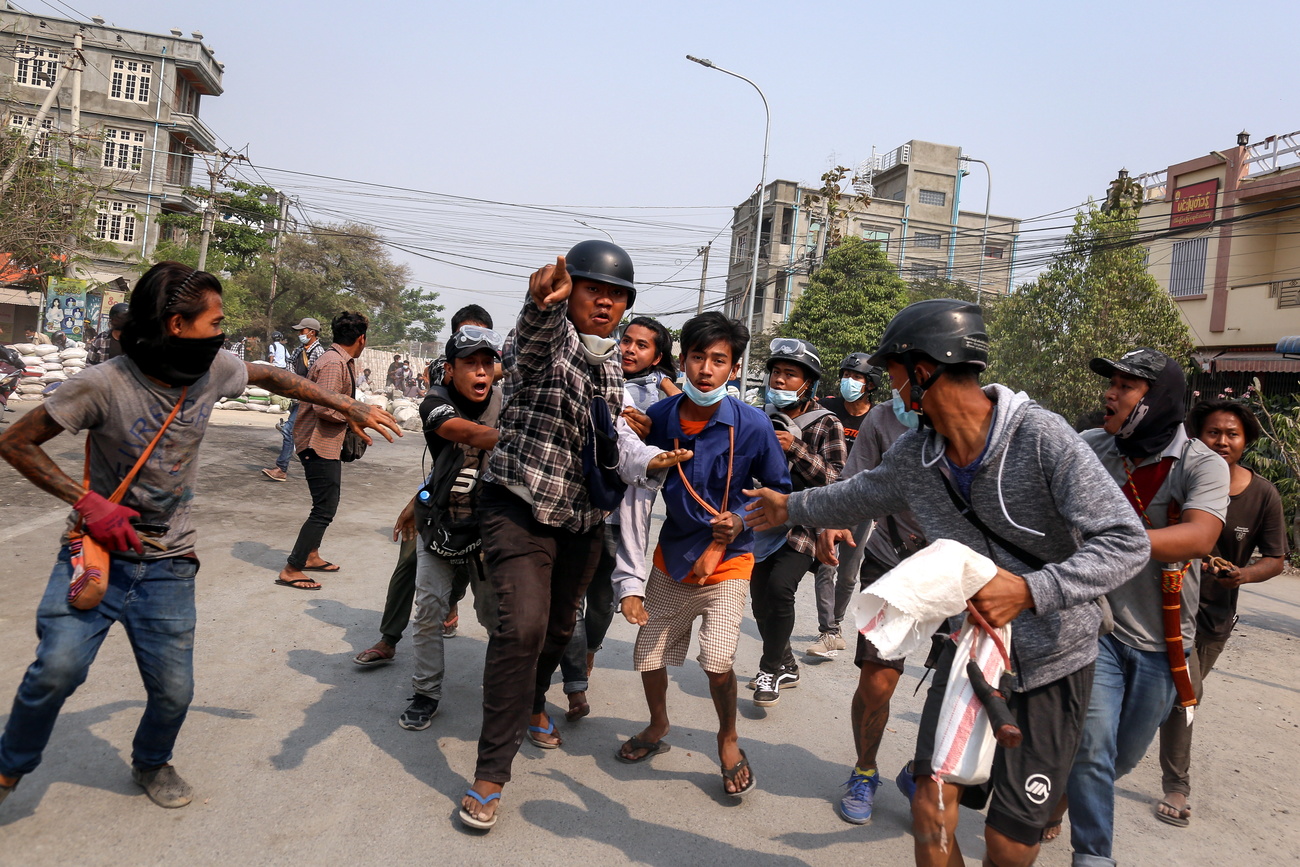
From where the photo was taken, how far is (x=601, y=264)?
3.71 metres

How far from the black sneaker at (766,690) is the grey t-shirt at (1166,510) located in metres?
2.14

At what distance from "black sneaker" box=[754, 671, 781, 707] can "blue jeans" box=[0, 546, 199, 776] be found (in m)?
2.92

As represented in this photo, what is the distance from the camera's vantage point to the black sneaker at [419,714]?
4367 millimetres

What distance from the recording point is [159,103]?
5394 centimetres

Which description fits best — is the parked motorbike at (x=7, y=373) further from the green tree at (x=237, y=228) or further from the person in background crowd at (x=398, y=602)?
the green tree at (x=237, y=228)

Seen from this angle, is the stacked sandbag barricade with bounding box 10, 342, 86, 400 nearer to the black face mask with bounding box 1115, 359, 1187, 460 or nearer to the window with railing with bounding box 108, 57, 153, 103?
the black face mask with bounding box 1115, 359, 1187, 460

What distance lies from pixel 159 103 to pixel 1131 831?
6206 centimetres

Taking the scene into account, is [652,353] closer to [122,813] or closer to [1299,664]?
[122,813]

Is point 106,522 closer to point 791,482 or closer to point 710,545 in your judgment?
point 710,545

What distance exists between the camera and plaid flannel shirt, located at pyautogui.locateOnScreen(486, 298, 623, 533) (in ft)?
12.1

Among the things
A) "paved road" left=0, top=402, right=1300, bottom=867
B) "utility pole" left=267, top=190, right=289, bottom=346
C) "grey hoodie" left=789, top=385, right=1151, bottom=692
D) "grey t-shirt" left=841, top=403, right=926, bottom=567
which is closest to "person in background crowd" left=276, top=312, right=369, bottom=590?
"paved road" left=0, top=402, right=1300, bottom=867

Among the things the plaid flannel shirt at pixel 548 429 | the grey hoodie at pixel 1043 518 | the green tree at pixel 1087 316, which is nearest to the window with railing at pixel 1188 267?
the green tree at pixel 1087 316

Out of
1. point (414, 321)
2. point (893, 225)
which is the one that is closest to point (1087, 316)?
point (893, 225)

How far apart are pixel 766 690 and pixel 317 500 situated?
12.4 feet
